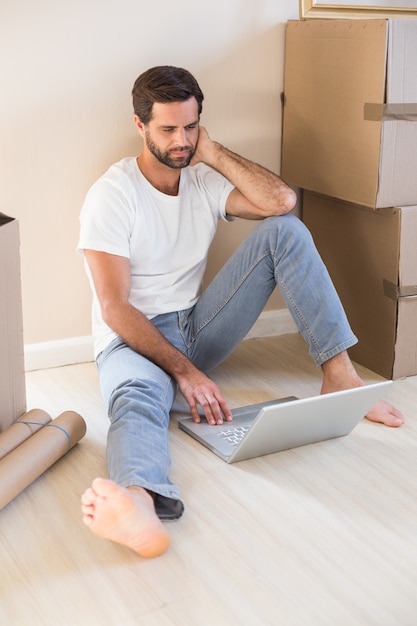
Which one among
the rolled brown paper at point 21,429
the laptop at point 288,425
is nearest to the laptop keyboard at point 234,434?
the laptop at point 288,425

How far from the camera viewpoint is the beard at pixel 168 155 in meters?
2.03

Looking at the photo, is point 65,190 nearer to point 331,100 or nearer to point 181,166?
point 181,166

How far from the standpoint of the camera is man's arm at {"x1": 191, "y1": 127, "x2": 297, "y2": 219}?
2133 millimetres

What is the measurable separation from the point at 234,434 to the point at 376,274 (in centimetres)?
69

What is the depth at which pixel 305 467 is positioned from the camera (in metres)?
1.80

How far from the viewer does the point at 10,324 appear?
182 cm

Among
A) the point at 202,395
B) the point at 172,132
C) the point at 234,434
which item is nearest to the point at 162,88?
the point at 172,132

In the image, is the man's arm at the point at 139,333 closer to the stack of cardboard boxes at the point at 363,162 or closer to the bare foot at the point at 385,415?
the bare foot at the point at 385,415

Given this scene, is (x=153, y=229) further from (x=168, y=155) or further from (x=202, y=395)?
(x=202, y=395)

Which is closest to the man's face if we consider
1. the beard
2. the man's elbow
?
the beard

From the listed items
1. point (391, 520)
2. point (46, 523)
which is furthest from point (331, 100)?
point (46, 523)

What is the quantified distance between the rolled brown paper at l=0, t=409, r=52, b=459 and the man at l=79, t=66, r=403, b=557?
16cm

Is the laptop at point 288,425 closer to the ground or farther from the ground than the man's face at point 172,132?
closer to the ground

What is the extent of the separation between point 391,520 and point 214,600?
431 mm
